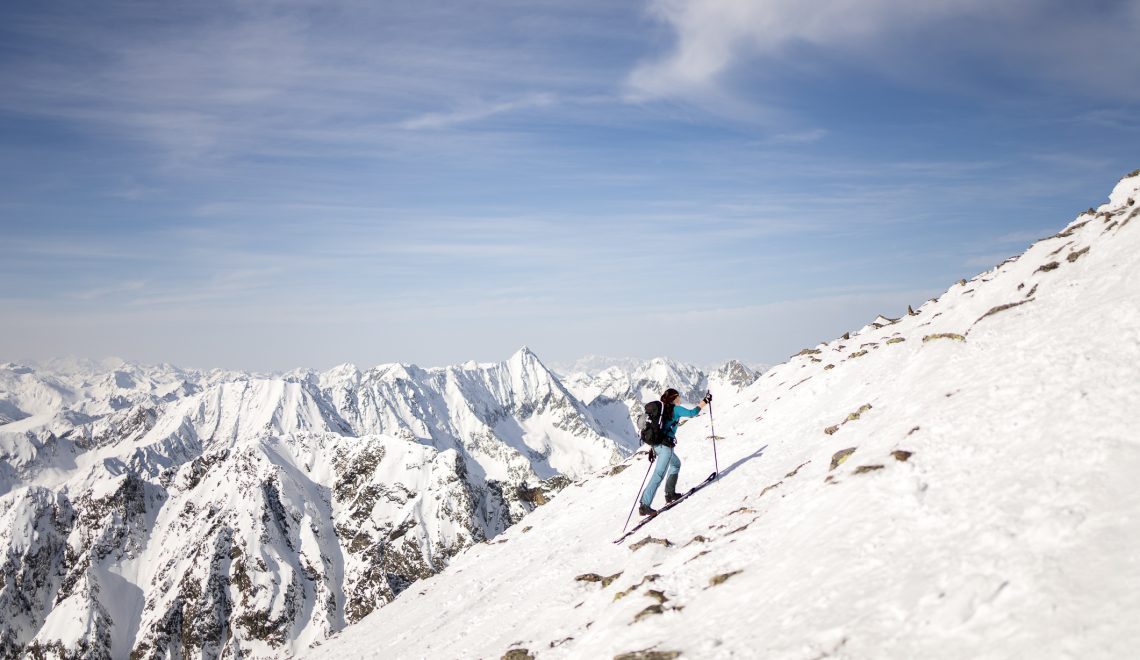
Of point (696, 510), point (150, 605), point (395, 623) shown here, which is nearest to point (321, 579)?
point (150, 605)

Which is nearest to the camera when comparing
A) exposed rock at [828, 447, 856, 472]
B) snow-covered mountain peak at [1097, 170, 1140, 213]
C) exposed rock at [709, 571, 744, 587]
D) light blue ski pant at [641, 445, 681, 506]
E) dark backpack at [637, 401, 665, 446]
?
exposed rock at [709, 571, 744, 587]

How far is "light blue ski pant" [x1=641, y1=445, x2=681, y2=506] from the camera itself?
59.2 ft

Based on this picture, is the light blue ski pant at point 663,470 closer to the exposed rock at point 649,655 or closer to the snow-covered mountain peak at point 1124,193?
the exposed rock at point 649,655

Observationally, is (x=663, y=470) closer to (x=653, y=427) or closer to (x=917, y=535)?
(x=653, y=427)

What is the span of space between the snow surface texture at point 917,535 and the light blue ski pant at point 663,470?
967 millimetres

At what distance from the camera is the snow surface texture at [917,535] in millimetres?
6895

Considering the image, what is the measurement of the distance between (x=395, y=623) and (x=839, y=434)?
18832mm

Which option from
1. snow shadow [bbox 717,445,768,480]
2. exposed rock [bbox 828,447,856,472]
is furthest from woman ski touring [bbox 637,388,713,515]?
exposed rock [bbox 828,447,856,472]

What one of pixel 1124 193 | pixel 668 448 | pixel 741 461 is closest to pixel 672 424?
pixel 668 448

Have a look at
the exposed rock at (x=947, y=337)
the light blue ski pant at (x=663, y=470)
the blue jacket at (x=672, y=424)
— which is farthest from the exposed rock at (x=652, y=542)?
the exposed rock at (x=947, y=337)

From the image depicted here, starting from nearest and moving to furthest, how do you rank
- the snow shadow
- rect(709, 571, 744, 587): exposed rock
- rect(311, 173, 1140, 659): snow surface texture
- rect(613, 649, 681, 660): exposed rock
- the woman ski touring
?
rect(311, 173, 1140, 659): snow surface texture < rect(613, 649, 681, 660): exposed rock < rect(709, 571, 744, 587): exposed rock < the woman ski touring < the snow shadow

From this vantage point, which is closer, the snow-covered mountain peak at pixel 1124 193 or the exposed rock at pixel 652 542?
the exposed rock at pixel 652 542

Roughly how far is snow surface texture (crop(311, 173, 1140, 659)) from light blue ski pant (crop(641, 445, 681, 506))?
97 cm

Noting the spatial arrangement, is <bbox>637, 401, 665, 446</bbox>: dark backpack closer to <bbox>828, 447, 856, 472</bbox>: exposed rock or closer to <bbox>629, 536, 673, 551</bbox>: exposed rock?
<bbox>629, 536, 673, 551</bbox>: exposed rock
